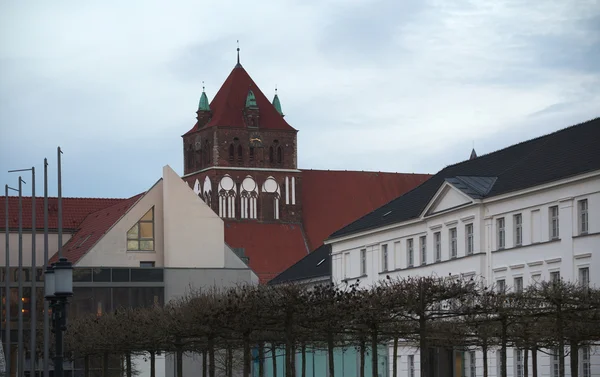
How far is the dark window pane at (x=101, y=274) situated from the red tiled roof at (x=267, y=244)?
65.8m

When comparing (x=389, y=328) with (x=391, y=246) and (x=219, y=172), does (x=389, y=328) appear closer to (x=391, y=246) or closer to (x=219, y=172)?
(x=391, y=246)

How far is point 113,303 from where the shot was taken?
3487 inches

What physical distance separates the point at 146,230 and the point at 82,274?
6225 mm

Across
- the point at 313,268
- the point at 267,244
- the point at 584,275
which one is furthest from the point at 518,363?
the point at 267,244

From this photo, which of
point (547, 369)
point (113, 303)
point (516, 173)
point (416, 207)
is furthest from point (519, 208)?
point (113, 303)

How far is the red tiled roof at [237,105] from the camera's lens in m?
163

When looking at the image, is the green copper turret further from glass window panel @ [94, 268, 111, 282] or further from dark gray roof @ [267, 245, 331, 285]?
glass window panel @ [94, 268, 111, 282]

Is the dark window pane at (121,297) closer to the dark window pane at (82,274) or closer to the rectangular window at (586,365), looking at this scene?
the dark window pane at (82,274)

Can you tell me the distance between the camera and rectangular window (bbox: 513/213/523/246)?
73.1 m

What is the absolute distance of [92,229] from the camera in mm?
96250

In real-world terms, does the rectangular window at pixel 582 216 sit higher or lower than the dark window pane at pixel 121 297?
higher

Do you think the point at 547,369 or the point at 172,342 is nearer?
the point at 172,342

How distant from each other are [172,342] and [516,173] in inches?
881

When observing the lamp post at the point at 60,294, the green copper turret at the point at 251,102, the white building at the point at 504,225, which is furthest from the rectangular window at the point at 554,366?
the green copper turret at the point at 251,102
